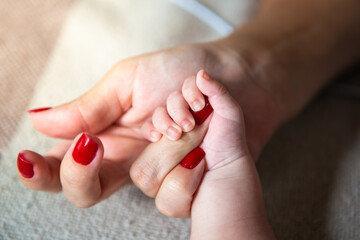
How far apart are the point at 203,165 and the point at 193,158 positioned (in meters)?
0.02

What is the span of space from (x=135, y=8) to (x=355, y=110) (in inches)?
25.5

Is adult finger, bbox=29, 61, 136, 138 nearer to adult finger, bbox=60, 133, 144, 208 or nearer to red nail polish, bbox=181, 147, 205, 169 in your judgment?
adult finger, bbox=60, 133, 144, 208

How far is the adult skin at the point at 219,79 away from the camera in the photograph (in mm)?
562

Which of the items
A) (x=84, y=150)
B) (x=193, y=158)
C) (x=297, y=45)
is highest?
(x=84, y=150)

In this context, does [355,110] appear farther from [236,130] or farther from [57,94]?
[57,94]

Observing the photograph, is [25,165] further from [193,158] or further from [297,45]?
[297,45]

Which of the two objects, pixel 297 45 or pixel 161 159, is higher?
pixel 161 159

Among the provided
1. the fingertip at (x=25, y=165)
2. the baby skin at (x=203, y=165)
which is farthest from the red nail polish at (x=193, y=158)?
the fingertip at (x=25, y=165)

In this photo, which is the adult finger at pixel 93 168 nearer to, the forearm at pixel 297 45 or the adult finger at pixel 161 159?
the adult finger at pixel 161 159

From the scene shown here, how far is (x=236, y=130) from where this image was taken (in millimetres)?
545

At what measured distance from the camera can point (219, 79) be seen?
2.23 feet

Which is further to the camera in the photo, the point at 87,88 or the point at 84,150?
the point at 87,88

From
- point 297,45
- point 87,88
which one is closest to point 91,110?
point 87,88

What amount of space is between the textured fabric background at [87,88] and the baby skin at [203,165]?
8 cm
